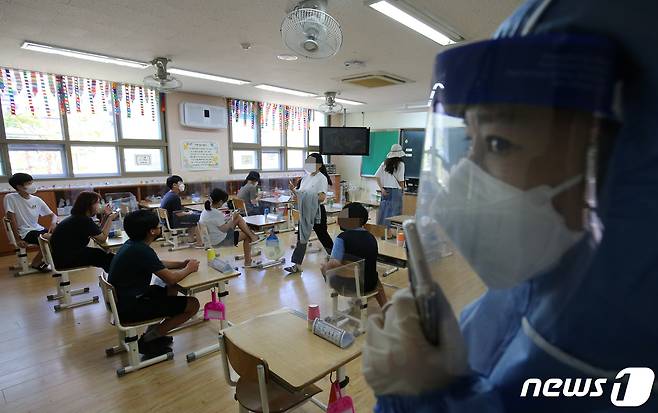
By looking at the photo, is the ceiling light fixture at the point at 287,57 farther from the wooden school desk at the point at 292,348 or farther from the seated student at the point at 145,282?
the wooden school desk at the point at 292,348

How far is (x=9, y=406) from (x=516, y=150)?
310cm

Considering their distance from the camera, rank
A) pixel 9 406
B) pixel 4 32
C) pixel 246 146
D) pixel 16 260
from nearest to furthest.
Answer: pixel 9 406, pixel 4 32, pixel 16 260, pixel 246 146

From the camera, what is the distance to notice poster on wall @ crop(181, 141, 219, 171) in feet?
23.2

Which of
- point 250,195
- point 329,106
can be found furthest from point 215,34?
point 329,106

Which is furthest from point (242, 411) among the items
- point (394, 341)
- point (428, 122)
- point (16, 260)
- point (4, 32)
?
point (16, 260)

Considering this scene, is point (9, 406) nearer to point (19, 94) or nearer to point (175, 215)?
point (175, 215)

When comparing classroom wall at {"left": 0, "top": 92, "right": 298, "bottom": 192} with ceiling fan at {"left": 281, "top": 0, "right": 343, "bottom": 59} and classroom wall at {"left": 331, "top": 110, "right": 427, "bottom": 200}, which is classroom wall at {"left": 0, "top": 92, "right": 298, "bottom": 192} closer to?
classroom wall at {"left": 331, "top": 110, "right": 427, "bottom": 200}

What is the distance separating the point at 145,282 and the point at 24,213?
3.31m

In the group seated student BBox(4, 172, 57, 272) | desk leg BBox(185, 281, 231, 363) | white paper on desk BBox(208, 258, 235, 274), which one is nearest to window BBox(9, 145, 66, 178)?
seated student BBox(4, 172, 57, 272)

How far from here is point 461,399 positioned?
1.41 feet

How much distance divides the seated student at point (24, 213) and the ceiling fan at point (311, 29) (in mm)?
4010

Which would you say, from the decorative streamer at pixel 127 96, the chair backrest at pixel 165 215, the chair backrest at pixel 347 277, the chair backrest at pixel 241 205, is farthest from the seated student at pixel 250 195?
the chair backrest at pixel 347 277

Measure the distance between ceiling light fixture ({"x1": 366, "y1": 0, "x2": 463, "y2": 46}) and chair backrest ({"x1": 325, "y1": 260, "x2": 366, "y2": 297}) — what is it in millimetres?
2057

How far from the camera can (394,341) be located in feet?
1.51
